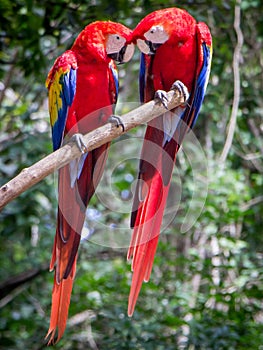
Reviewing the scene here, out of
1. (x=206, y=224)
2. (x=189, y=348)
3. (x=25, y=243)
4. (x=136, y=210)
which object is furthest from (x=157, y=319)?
(x=136, y=210)

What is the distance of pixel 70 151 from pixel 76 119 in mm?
190

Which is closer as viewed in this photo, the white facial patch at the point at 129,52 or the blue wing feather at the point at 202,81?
the white facial patch at the point at 129,52

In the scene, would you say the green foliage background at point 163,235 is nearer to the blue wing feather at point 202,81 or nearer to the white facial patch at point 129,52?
the blue wing feather at point 202,81

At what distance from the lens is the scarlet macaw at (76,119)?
133 centimetres

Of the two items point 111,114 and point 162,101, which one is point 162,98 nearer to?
point 162,101

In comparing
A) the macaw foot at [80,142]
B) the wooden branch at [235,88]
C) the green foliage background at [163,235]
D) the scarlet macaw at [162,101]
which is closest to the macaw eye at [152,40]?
the scarlet macaw at [162,101]

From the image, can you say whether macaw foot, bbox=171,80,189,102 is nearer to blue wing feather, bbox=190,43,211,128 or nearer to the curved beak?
blue wing feather, bbox=190,43,211,128

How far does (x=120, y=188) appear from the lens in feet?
9.96

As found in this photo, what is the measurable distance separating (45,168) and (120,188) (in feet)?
5.81

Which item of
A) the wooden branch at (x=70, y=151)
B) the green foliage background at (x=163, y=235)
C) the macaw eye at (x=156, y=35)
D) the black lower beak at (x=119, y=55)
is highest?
the macaw eye at (x=156, y=35)

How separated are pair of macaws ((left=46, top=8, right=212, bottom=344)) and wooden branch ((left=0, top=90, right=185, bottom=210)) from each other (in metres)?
0.02

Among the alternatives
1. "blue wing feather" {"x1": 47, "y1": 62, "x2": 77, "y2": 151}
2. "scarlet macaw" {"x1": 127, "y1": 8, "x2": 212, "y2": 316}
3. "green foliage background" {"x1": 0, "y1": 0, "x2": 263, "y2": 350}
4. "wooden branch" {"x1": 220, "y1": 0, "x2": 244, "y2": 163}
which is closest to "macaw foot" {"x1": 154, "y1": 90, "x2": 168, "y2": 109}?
"scarlet macaw" {"x1": 127, "y1": 8, "x2": 212, "y2": 316}

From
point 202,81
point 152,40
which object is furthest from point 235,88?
point 152,40

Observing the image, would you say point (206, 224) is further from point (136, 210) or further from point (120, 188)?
point (136, 210)
